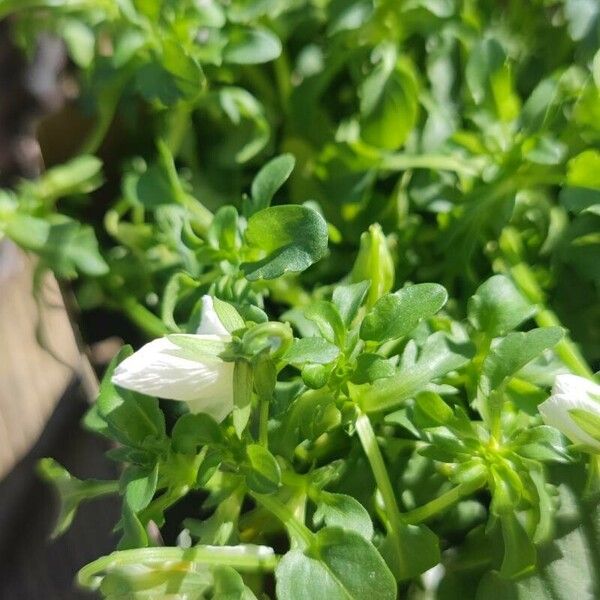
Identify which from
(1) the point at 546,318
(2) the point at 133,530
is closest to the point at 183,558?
(2) the point at 133,530

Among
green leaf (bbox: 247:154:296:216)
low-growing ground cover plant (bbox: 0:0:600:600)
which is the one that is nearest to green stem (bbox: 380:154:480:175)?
low-growing ground cover plant (bbox: 0:0:600:600)

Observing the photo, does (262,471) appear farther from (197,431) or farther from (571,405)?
(571,405)

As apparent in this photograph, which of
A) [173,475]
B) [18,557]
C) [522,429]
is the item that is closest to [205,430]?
[173,475]

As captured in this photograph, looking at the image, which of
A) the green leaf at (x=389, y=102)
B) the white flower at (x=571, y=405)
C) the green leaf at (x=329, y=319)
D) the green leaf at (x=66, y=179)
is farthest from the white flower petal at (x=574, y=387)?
the green leaf at (x=66, y=179)

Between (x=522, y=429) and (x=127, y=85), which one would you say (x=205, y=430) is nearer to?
(x=522, y=429)

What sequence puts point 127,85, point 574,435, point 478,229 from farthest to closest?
point 127,85 → point 478,229 → point 574,435

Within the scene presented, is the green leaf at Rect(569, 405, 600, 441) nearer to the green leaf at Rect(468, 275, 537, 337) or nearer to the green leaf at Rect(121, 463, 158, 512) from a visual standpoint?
the green leaf at Rect(468, 275, 537, 337)
